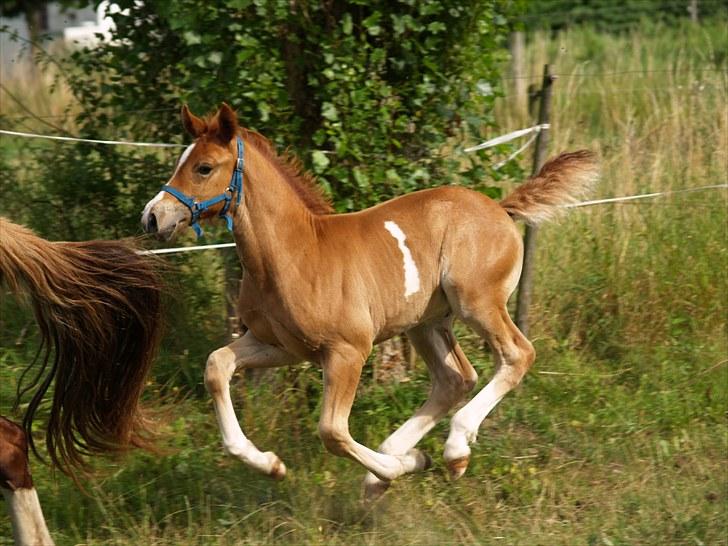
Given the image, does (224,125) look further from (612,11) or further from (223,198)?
(612,11)

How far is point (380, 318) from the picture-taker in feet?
16.6

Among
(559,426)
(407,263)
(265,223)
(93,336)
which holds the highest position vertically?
(265,223)

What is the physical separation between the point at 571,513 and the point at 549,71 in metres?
2.84

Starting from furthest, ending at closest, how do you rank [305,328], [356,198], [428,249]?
[356,198]
[428,249]
[305,328]

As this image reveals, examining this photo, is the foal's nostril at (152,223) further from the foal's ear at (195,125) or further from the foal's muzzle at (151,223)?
the foal's ear at (195,125)

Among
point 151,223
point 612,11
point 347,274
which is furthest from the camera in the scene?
point 612,11

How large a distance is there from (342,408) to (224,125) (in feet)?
4.31

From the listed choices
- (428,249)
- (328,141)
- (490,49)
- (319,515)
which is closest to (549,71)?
(490,49)

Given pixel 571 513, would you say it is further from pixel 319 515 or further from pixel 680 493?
pixel 319 515

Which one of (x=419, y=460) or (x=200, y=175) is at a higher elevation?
(x=200, y=175)

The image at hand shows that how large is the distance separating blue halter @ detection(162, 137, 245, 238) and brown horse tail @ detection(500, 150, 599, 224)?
1.44 m

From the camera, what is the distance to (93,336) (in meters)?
4.85

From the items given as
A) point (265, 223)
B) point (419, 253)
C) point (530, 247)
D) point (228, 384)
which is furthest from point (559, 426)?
point (265, 223)

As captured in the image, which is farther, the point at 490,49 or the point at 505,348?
the point at 490,49
